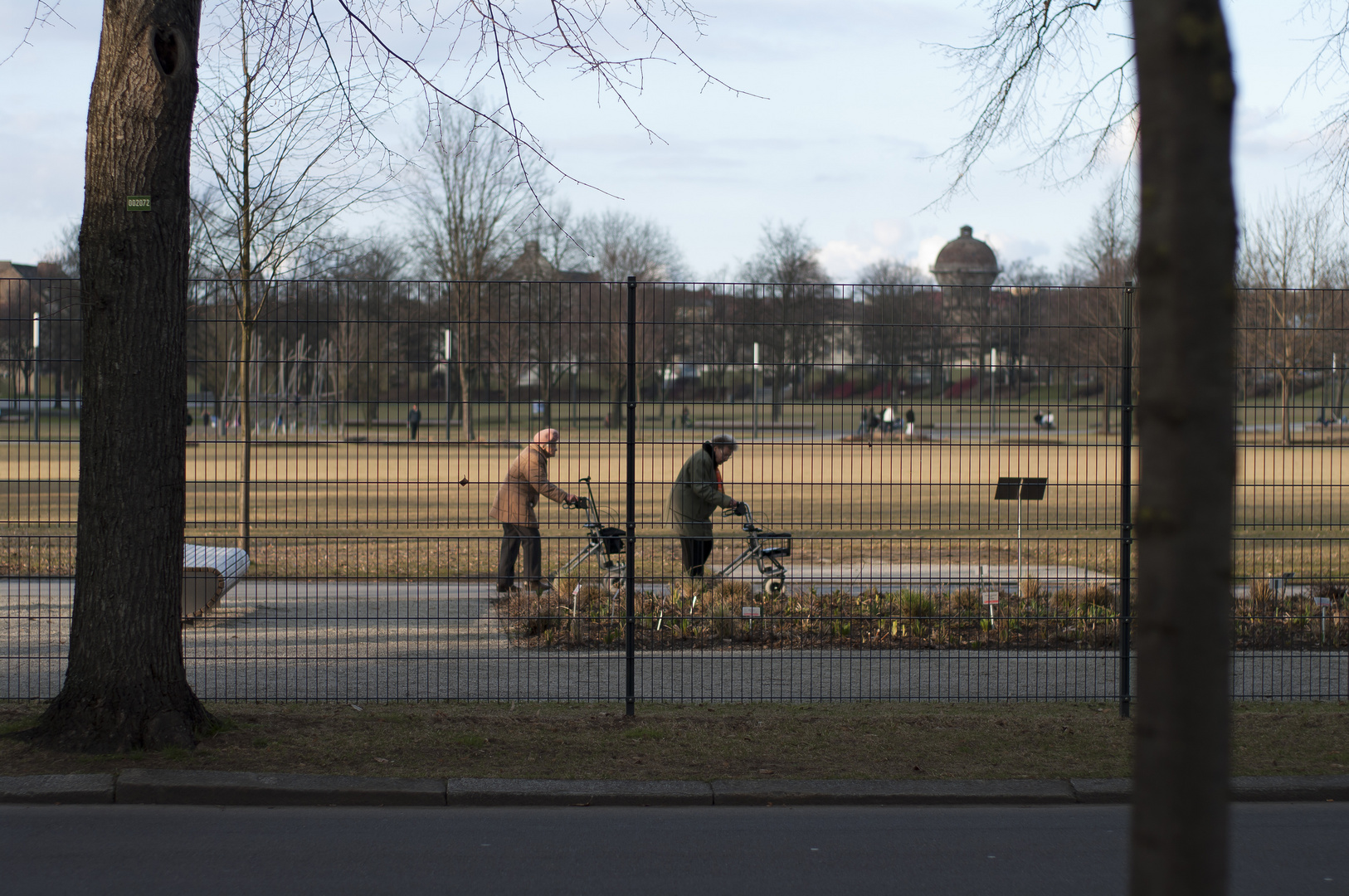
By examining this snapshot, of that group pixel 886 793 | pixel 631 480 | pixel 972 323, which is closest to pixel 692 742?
pixel 886 793

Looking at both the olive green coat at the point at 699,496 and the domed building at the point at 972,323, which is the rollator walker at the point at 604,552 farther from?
the domed building at the point at 972,323

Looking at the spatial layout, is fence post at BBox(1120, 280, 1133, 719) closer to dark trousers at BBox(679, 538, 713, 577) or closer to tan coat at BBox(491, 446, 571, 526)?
dark trousers at BBox(679, 538, 713, 577)

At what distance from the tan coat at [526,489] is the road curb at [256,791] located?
3716 millimetres

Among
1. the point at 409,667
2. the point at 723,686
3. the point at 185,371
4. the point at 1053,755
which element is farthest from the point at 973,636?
the point at 185,371

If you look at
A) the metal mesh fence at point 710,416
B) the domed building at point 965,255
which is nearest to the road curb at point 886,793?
the metal mesh fence at point 710,416

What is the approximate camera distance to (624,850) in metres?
4.97

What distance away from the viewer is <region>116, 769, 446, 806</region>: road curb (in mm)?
5414

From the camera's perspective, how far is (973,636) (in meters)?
9.05

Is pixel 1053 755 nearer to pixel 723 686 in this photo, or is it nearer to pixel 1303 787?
pixel 1303 787

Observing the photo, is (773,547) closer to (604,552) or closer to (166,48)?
(604,552)

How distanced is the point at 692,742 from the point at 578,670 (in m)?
1.78

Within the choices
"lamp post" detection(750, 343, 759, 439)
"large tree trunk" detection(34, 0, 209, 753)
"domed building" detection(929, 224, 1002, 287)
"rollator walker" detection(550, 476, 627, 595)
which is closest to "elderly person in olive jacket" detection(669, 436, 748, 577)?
"rollator walker" detection(550, 476, 627, 595)

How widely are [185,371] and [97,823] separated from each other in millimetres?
2141

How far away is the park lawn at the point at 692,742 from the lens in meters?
5.79
